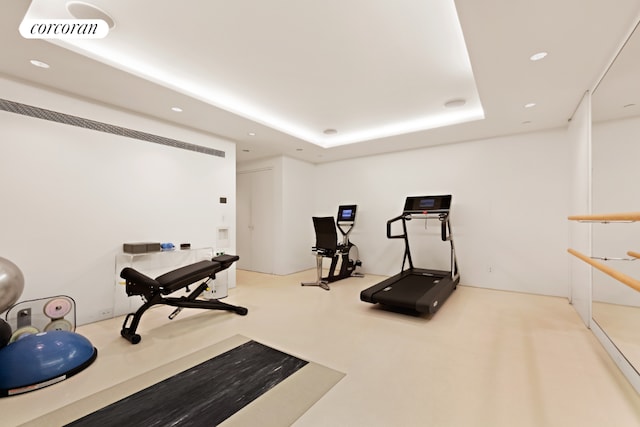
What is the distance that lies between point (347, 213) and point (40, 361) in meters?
5.32

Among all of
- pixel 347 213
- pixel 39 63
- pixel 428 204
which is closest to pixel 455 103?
pixel 428 204

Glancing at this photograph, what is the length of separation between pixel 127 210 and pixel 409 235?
5.21 metres

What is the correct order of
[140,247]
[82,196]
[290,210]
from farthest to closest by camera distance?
[290,210]
[140,247]
[82,196]

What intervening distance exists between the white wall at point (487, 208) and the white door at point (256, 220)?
7.32 ft

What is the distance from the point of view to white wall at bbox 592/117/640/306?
334 cm

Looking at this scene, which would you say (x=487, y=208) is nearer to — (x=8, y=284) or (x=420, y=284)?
(x=420, y=284)

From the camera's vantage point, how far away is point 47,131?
130 inches

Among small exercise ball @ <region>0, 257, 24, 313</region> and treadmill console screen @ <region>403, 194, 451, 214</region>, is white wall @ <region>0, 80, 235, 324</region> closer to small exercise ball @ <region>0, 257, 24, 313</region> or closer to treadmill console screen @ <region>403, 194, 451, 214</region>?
small exercise ball @ <region>0, 257, 24, 313</region>

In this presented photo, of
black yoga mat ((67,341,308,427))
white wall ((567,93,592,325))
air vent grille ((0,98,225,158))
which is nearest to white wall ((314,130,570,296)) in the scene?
white wall ((567,93,592,325))

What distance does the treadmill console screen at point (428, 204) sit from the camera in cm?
511

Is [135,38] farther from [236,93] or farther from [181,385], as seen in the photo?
[181,385]

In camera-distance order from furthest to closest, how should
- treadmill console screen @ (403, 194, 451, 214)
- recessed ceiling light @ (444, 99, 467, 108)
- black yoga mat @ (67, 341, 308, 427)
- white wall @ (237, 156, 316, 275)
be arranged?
white wall @ (237, 156, 316, 275) → treadmill console screen @ (403, 194, 451, 214) → recessed ceiling light @ (444, 99, 467, 108) → black yoga mat @ (67, 341, 308, 427)

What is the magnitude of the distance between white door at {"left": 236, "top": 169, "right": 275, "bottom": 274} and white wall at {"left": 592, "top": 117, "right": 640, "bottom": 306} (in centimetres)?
564

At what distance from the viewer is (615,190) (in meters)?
3.43
